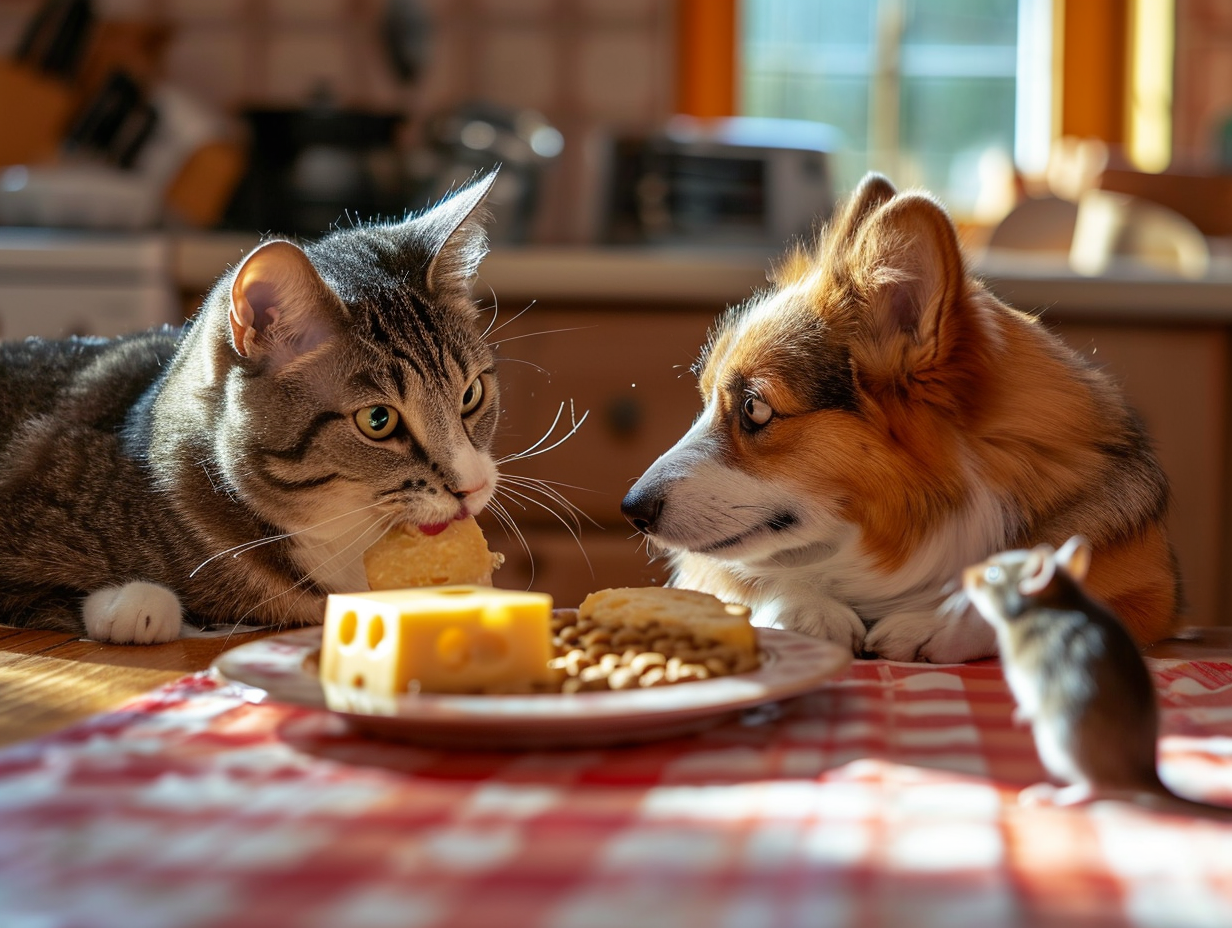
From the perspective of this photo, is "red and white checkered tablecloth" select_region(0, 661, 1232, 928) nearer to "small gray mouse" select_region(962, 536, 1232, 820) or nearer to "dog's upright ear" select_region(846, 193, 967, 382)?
"small gray mouse" select_region(962, 536, 1232, 820)

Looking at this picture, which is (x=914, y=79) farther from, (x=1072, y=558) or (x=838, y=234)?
(x=1072, y=558)

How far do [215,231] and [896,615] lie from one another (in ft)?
9.50

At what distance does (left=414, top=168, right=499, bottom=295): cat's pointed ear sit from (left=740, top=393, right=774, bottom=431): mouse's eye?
397mm

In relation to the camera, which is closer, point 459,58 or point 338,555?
point 338,555

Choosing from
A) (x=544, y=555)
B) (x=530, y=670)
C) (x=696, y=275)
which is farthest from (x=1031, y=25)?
(x=530, y=670)

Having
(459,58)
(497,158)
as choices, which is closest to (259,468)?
(497,158)

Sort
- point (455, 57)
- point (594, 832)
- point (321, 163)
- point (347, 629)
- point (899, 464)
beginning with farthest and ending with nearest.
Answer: point (455, 57)
point (321, 163)
point (899, 464)
point (347, 629)
point (594, 832)

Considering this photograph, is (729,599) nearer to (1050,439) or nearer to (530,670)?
(1050,439)

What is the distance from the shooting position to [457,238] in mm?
1485

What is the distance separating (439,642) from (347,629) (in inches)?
3.3

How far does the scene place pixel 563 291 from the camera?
9.37 ft

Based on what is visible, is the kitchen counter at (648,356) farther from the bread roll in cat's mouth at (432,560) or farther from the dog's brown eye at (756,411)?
the bread roll in cat's mouth at (432,560)

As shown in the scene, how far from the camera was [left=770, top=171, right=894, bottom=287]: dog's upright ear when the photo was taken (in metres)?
1.42

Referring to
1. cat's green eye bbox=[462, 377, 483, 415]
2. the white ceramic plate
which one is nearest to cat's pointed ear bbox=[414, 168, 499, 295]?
cat's green eye bbox=[462, 377, 483, 415]
